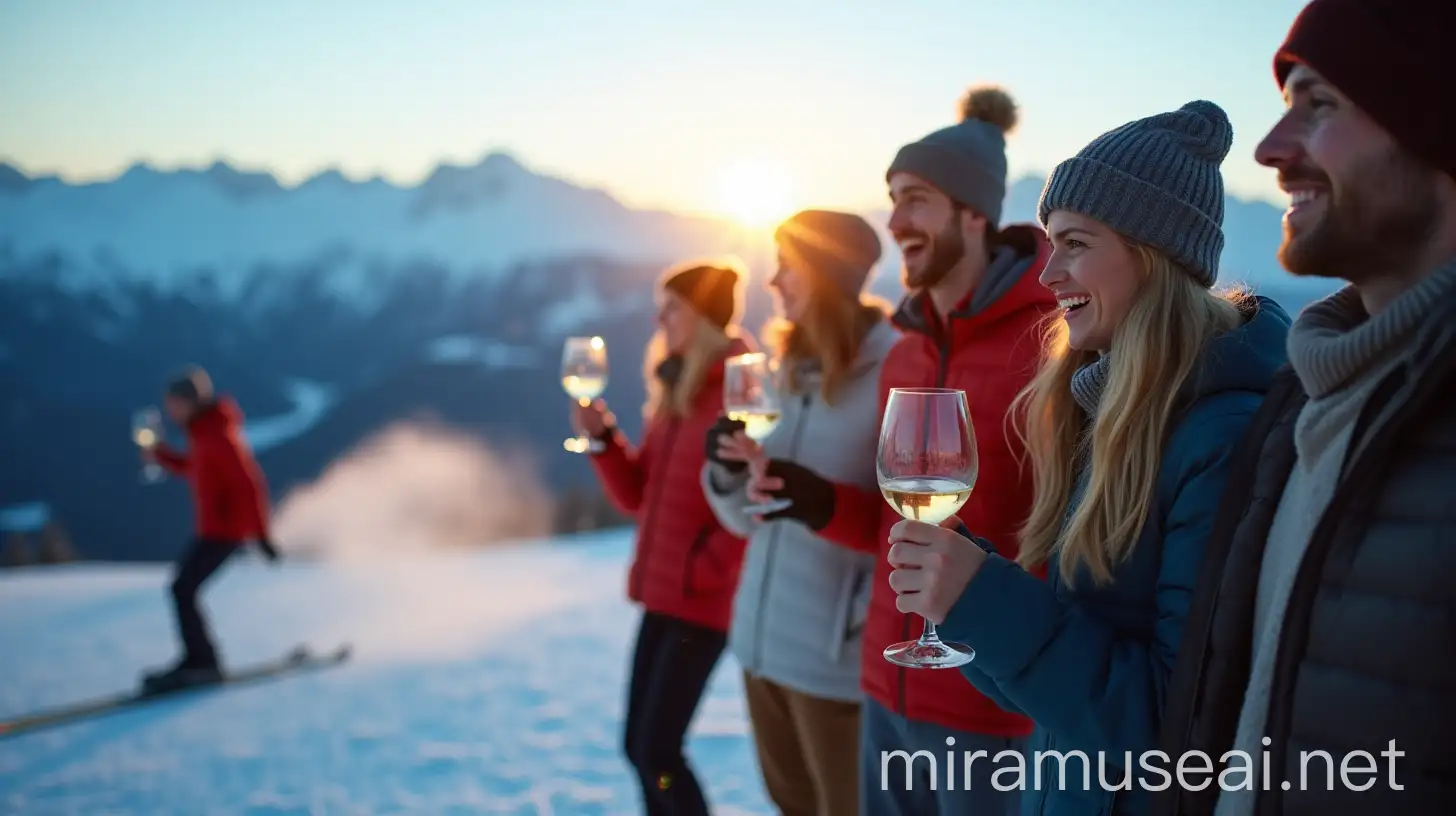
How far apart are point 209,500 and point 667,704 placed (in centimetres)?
434

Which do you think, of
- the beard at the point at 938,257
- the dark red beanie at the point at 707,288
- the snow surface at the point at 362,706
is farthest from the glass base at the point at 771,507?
the snow surface at the point at 362,706

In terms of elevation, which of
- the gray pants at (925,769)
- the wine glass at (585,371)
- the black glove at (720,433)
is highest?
the wine glass at (585,371)

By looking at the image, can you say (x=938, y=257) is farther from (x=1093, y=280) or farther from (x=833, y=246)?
(x=1093, y=280)

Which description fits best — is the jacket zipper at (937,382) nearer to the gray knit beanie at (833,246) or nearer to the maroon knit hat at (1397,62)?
the gray knit beanie at (833,246)

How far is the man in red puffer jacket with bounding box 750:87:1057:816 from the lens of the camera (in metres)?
2.19

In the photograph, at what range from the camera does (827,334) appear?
3082 mm

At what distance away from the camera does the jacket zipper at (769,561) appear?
9.78 ft

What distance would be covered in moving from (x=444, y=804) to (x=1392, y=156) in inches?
161

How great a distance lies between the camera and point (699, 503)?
3492mm

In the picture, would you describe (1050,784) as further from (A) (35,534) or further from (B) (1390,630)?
(A) (35,534)

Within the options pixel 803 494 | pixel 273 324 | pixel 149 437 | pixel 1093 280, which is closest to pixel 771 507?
pixel 803 494

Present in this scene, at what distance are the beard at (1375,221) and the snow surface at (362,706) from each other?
3.53 metres

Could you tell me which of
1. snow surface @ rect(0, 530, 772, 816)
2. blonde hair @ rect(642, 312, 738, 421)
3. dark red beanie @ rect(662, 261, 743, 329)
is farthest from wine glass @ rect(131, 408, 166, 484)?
dark red beanie @ rect(662, 261, 743, 329)

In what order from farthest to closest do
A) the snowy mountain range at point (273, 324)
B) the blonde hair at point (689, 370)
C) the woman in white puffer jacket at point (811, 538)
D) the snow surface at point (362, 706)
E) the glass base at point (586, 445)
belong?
the snowy mountain range at point (273, 324), the snow surface at point (362, 706), the glass base at point (586, 445), the blonde hair at point (689, 370), the woman in white puffer jacket at point (811, 538)
